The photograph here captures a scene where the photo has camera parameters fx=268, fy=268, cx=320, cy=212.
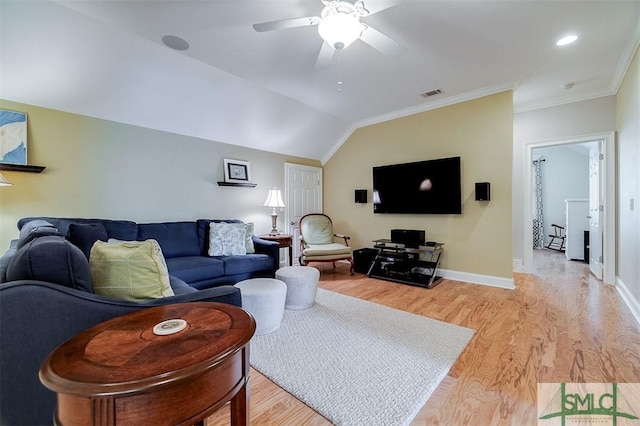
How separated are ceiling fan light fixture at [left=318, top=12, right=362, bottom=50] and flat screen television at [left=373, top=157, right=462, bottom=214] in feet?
9.05

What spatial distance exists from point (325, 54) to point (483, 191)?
280 cm

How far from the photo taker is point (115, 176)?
3.21 metres

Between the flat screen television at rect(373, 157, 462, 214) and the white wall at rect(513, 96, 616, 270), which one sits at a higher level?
the white wall at rect(513, 96, 616, 270)

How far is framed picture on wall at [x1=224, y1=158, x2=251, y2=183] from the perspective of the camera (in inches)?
166

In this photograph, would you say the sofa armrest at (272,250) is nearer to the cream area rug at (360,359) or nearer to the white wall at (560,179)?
the cream area rug at (360,359)

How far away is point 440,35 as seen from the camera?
251 centimetres

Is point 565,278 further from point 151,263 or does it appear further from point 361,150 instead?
point 151,263

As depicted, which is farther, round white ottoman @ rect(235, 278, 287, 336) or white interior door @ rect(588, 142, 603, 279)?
white interior door @ rect(588, 142, 603, 279)

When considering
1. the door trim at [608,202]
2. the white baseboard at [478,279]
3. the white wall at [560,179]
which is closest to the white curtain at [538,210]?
the white wall at [560,179]

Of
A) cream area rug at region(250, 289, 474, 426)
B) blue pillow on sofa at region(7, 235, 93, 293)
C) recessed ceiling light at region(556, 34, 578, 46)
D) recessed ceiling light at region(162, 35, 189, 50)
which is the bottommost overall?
cream area rug at region(250, 289, 474, 426)

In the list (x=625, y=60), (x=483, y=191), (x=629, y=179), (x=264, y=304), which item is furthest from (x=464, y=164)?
(x=264, y=304)

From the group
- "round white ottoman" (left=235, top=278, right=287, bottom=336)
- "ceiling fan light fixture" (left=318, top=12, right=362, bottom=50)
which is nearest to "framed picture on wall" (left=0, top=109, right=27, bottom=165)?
"round white ottoman" (left=235, top=278, right=287, bottom=336)

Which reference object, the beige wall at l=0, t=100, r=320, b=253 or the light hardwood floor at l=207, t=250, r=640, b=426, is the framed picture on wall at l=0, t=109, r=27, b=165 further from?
the light hardwood floor at l=207, t=250, r=640, b=426

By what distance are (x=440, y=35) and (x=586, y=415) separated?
2.97m
